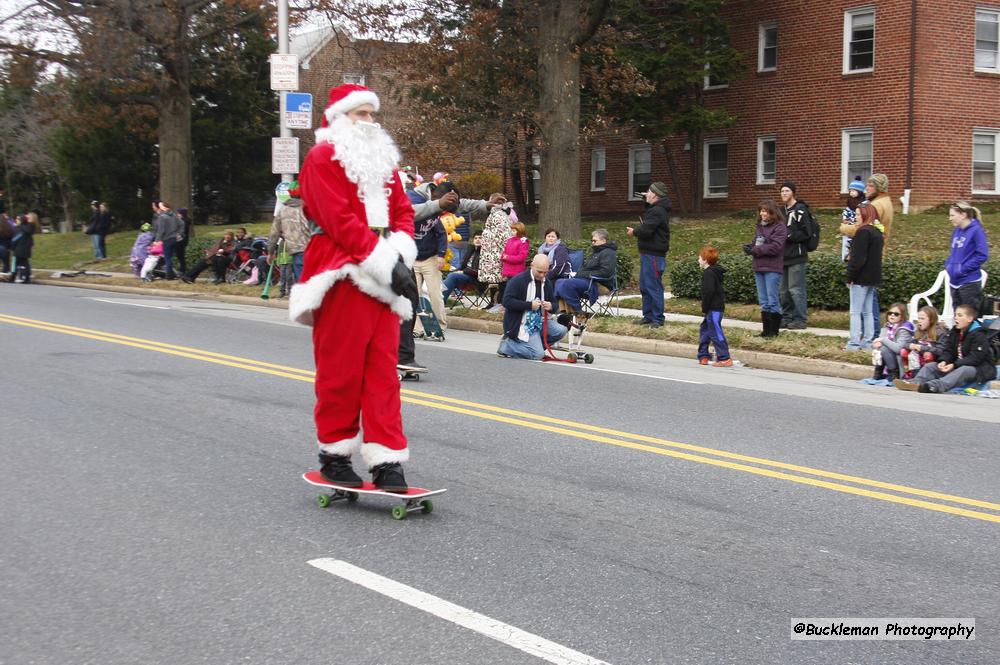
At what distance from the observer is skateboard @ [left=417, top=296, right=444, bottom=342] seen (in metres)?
14.9

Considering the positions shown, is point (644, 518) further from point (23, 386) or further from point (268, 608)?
point (23, 386)

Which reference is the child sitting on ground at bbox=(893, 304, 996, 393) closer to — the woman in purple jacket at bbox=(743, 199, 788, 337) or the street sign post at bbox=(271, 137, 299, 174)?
the woman in purple jacket at bbox=(743, 199, 788, 337)

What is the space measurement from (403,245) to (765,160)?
28876 mm

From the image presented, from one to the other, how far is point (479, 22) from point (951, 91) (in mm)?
13584

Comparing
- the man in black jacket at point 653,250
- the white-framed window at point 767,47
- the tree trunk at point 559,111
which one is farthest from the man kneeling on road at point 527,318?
the white-framed window at point 767,47

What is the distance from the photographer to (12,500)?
661cm

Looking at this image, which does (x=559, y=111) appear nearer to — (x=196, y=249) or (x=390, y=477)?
(x=196, y=249)

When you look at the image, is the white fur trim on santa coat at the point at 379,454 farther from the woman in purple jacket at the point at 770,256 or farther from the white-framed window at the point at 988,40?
the white-framed window at the point at 988,40

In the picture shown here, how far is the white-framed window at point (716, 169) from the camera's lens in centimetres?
3453

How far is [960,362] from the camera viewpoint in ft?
38.5

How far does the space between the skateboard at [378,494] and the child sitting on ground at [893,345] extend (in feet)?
24.1

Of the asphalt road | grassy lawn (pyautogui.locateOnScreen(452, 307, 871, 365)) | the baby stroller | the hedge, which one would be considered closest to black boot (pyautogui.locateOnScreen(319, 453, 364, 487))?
the asphalt road

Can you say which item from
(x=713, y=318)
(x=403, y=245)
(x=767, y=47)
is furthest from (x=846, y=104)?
(x=403, y=245)

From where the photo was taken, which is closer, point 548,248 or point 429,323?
point 429,323
